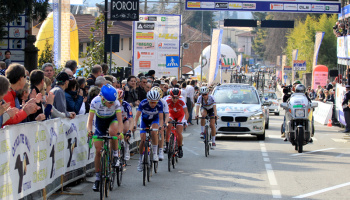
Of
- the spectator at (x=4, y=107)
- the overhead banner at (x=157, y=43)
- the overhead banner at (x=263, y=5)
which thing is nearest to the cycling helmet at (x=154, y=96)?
the spectator at (x=4, y=107)

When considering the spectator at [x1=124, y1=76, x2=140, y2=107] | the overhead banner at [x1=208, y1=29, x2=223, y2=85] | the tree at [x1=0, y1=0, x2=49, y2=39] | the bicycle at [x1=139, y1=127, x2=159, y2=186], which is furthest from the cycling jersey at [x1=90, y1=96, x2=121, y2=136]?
the overhead banner at [x1=208, y1=29, x2=223, y2=85]

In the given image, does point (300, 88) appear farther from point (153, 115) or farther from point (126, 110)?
point (126, 110)

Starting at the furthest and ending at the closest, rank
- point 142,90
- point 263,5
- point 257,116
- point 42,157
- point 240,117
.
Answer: point 263,5 < point 257,116 < point 240,117 < point 142,90 < point 42,157

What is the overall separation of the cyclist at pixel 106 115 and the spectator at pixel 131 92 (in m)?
6.36

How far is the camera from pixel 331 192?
34.6 ft

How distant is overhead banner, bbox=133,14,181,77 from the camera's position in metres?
34.8

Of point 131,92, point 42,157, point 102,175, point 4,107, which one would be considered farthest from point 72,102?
point 131,92

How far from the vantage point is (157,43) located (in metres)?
35.0

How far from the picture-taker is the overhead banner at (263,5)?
32312 mm

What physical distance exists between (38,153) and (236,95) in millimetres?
13503

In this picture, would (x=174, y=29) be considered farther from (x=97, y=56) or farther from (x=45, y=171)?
(x=45, y=171)

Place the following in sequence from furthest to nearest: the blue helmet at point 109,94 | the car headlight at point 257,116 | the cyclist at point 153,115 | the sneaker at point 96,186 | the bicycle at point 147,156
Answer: the car headlight at point 257,116 → the cyclist at point 153,115 → the bicycle at point 147,156 → the blue helmet at point 109,94 → the sneaker at point 96,186

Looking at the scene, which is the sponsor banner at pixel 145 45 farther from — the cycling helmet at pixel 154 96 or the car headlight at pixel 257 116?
the cycling helmet at pixel 154 96

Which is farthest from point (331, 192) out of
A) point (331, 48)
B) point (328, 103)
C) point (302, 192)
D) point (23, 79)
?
point (331, 48)
